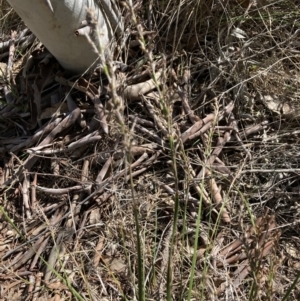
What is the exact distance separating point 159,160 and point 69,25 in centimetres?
53

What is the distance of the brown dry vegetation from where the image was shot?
1.40m

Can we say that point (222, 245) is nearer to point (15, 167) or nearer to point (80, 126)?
point (80, 126)

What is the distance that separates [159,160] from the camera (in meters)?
1.60

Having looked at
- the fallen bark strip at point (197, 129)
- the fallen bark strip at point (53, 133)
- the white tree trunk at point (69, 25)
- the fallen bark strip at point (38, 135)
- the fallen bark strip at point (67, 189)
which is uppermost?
the white tree trunk at point (69, 25)

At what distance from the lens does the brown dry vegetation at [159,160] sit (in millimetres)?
1404

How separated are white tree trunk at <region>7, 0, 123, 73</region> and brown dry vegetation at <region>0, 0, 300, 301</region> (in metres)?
0.07

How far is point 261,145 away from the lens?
1603 mm

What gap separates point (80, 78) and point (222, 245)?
78 cm

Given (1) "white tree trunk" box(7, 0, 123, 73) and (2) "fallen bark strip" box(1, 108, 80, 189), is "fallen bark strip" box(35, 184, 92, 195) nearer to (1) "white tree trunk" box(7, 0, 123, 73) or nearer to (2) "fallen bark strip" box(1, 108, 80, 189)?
(2) "fallen bark strip" box(1, 108, 80, 189)

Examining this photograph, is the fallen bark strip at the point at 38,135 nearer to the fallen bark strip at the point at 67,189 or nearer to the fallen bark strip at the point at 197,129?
the fallen bark strip at the point at 67,189

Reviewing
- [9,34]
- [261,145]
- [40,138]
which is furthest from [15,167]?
[261,145]

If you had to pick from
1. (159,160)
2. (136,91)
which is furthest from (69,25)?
(159,160)

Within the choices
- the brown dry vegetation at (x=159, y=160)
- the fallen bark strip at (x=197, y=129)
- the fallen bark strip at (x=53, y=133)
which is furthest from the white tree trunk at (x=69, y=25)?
the fallen bark strip at (x=197, y=129)

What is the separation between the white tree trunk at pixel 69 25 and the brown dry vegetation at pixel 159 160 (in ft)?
0.24
